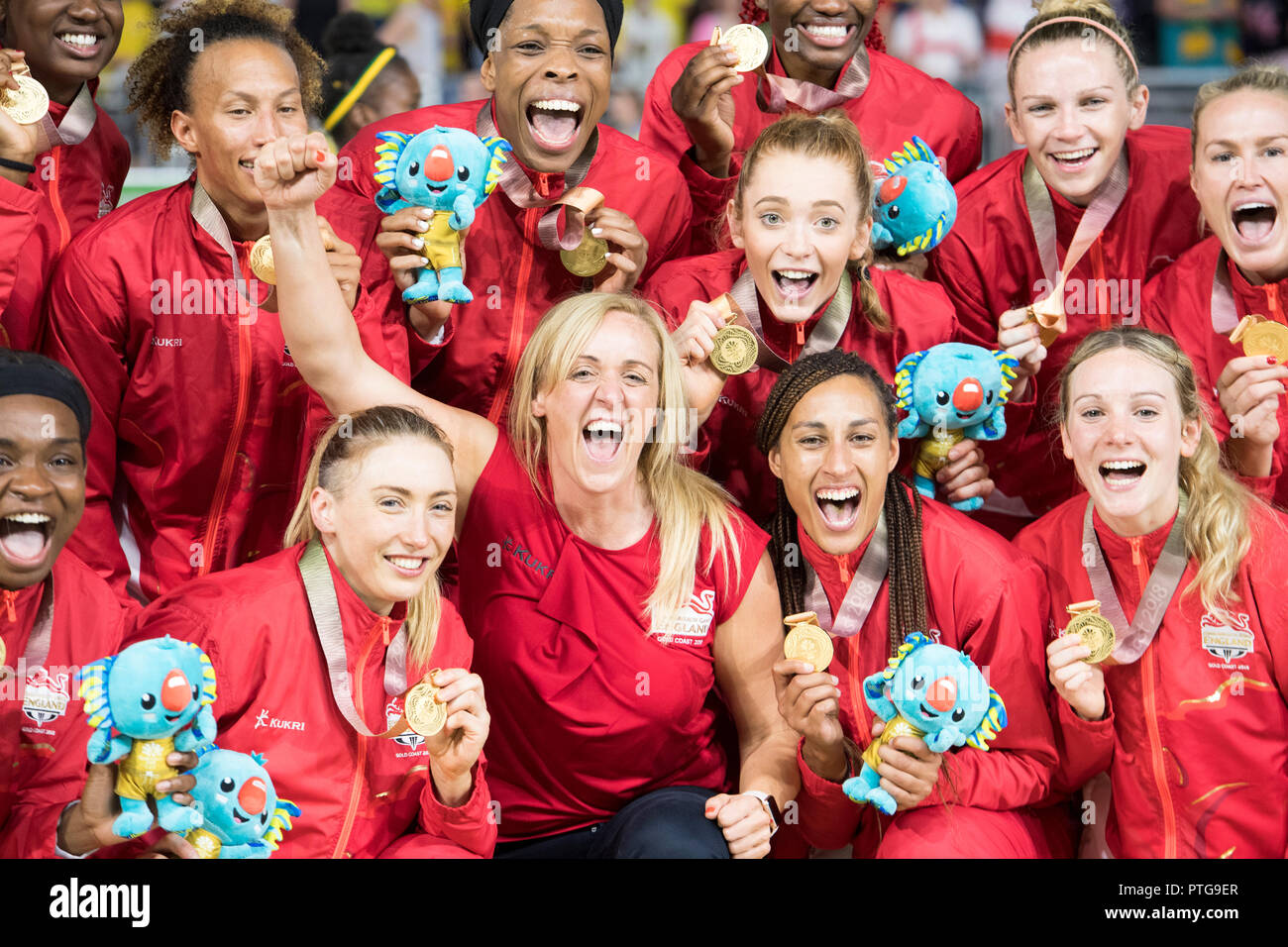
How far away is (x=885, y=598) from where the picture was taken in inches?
146

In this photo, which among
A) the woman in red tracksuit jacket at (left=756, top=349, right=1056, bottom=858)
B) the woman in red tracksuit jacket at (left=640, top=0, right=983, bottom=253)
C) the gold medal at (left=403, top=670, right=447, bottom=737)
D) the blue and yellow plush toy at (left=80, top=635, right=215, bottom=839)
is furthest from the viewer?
the woman in red tracksuit jacket at (left=640, top=0, right=983, bottom=253)

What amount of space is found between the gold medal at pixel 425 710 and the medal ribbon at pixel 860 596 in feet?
3.11

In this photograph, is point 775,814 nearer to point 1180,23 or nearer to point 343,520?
point 343,520

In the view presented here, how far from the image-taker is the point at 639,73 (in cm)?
594

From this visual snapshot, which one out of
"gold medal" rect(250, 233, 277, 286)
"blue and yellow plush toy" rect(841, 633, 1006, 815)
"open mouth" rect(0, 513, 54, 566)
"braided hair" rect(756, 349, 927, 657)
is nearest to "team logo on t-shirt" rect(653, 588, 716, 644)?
"braided hair" rect(756, 349, 927, 657)

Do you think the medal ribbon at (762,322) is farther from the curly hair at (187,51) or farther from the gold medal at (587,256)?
the curly hair at (187,51)

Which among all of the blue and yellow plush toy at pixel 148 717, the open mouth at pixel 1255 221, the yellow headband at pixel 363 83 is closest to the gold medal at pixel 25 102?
the blue and yellow plush toy at pixel 148 717

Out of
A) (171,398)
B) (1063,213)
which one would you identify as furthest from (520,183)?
(1063,213)

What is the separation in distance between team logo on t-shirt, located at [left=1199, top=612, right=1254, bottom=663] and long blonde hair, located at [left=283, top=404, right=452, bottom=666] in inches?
67.4

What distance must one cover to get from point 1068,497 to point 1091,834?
0.97 meters

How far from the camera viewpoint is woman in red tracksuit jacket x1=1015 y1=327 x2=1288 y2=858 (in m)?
3.59

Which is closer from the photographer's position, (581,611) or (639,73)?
(581,611)

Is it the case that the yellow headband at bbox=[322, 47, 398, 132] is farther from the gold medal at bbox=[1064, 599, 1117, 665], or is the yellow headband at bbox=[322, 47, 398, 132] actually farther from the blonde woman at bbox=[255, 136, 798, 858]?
the gold medal at bbox=[1064, 599, 1117, 665]
